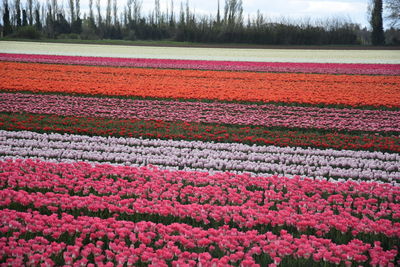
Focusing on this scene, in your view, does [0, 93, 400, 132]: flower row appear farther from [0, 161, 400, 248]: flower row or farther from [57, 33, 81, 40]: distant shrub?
[57, 33, 81, 40]: distant shrub

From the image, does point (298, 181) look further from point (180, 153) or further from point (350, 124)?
point (350, 124)

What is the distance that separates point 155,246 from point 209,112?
25.4 ft

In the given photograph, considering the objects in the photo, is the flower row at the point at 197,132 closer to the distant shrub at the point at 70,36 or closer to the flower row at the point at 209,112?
the flower row at the point at 209,112

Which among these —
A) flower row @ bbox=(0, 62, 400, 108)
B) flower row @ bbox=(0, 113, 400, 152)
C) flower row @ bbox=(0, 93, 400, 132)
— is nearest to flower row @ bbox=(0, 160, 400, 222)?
flower row @ bbox=(0, 113, 400, 152)

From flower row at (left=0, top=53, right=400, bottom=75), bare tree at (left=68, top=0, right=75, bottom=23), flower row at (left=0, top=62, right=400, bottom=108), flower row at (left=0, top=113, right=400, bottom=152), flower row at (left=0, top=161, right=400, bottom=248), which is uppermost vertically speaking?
bare tree at (left=68, top=0, right=75, bottom=23)

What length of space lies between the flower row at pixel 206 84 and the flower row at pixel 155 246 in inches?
379

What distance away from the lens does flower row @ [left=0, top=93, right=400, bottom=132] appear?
35.9 feet

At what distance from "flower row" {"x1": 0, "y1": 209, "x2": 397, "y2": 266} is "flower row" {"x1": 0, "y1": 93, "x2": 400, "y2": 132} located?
6349 millimetres

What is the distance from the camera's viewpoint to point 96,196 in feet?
18.7

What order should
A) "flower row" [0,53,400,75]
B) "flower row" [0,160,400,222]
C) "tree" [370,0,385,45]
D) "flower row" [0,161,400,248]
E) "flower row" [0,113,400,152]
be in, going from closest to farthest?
"flower row" [0,161,400,248] < "flower row" [0,160,400,222] < "flower row" [0,113,400,152] < "flower row" [0,53,400,75] < "tree" [370,0,385,45]

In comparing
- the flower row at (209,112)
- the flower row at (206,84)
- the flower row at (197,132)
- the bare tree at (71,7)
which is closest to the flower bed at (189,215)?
the flower row at (197,132)

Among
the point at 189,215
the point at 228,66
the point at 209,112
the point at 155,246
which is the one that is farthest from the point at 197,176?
the point at 228,66

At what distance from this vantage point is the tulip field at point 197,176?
4375 millimetres

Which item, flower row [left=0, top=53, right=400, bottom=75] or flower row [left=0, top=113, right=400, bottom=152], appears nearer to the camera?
flower row [left=0, top=113, right=400, bottom=152]
